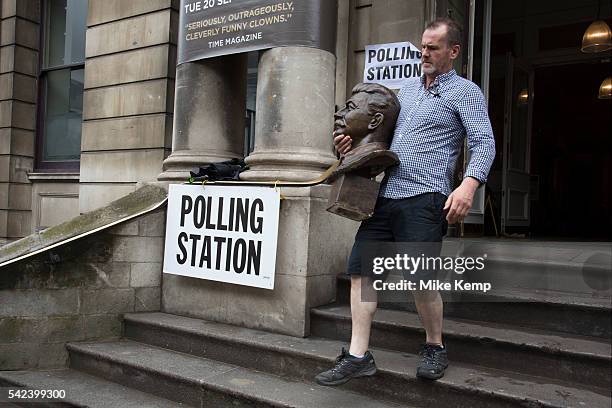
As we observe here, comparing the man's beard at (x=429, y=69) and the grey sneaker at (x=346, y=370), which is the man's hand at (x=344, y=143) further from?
the grey sneaker at (x=346, y=370)

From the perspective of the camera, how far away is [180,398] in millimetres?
3799

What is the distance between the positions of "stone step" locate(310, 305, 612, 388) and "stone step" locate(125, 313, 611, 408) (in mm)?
64

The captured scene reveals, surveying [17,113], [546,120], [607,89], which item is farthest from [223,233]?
[546,120]

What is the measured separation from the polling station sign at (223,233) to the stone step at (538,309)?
3.93ft

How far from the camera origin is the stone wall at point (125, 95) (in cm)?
722

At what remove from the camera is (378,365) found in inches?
135

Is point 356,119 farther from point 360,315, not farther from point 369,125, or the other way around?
point 360,315

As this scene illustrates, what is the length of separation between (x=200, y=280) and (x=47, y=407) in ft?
5.14

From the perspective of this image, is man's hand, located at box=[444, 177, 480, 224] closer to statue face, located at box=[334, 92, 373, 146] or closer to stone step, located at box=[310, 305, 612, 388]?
statue face, located at box=[334, 92, 373, 146]

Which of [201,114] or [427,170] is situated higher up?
[201,114]

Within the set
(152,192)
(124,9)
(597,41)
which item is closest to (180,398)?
(152,192)

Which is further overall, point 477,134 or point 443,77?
point 443,77

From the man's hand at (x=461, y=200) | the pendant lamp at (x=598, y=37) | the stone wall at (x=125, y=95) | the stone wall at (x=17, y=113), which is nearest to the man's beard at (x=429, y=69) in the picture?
the man's hand at (x=461, y=200)

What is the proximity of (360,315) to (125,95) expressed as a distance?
5813 millimetres
